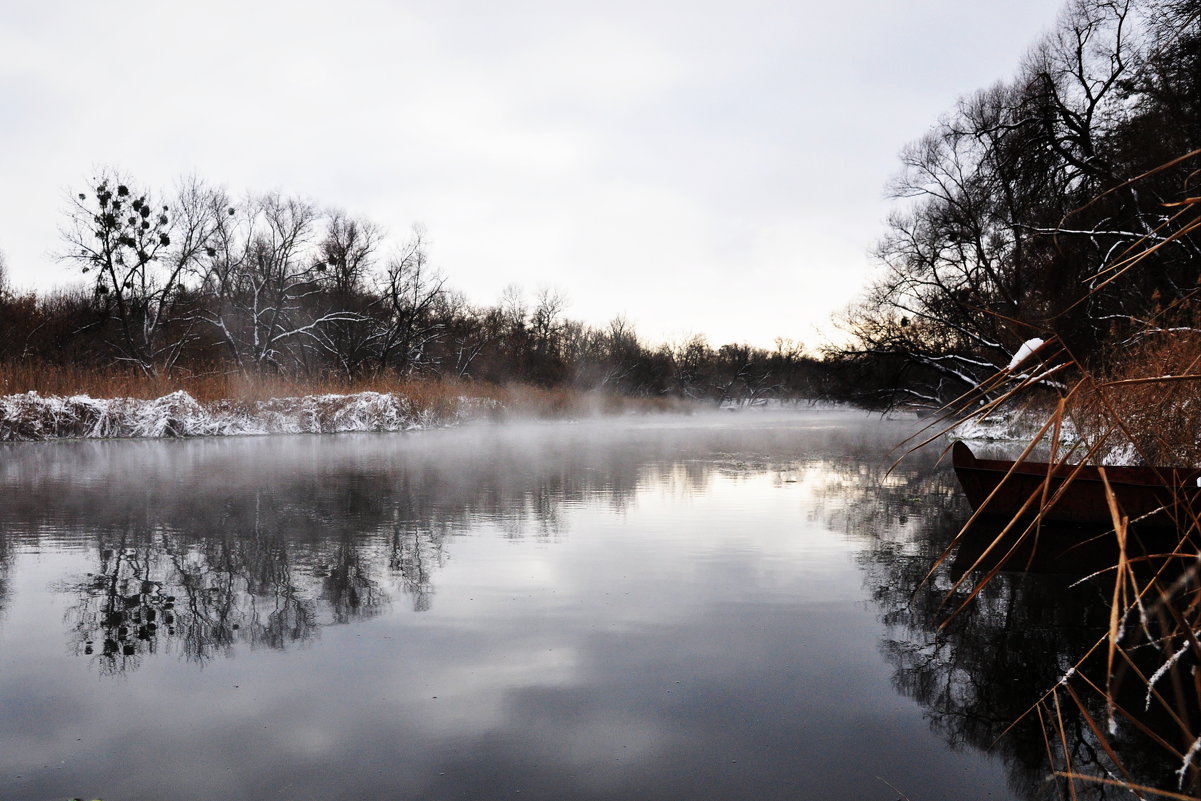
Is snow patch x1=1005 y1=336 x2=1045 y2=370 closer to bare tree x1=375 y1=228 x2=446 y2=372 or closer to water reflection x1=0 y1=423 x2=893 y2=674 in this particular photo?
water reflection x1=0 y1=423 x2=893 y2=674

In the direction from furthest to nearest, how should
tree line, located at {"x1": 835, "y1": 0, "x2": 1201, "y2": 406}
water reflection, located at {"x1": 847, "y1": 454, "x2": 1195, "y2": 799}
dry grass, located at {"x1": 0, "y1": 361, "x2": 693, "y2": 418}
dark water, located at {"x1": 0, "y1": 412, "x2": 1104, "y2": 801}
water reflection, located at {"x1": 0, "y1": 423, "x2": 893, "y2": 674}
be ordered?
dry grass, located at {"x1": 0, "y1": 361, "x2": 693, "y2": 418}, tree line, located at {"x1": 835, "y1": 0, "x2": 1201, "y2": 406}, water reflection, located at {"x1": 0, "y1": 423, "x2": 893, "y2": 674}, water reflection, located at {"x1": 847, "y1": 454, "x2": 1195, "y2": 799}, dark water, located at {"x1": 0, "y1": 412, "x2": 1104, "y2": 801}

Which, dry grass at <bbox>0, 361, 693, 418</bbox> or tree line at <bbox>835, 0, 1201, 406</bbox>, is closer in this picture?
tree line at <bbox>835, 0, 1201, 406</bbox>

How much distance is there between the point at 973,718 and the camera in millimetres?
4445

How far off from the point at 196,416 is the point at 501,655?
2427cm

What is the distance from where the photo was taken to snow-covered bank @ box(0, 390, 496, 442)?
23609 millimetres

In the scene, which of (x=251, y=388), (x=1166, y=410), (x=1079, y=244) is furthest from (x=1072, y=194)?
(x=251, y=388)

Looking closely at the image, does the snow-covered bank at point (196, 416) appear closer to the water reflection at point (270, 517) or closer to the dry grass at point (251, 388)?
the dry grass at point (251, 388)

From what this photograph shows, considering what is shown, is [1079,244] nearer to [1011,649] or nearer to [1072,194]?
[1072,194]

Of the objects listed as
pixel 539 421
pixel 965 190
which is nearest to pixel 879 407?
pixel 965 190

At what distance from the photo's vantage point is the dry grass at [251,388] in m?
25.0

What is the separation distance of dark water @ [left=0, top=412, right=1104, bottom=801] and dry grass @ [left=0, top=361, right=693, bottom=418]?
1641 centimetres

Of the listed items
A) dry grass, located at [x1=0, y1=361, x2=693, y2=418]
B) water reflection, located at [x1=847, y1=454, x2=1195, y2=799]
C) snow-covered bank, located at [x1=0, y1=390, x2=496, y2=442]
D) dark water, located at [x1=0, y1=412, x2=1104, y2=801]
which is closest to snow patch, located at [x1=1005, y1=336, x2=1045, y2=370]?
water reflection, located at [x1=847, y1=454, x2=1195, y2=799]

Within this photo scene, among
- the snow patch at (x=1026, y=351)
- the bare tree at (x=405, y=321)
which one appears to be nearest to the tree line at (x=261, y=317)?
the bare tree at (x=405, y=321)

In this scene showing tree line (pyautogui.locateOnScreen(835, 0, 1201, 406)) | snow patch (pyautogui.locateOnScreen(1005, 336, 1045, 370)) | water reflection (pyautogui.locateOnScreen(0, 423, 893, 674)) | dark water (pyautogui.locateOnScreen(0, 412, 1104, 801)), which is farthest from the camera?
tree line (pyautogui.locateOnScreen(835, 0, 1201, 406))
